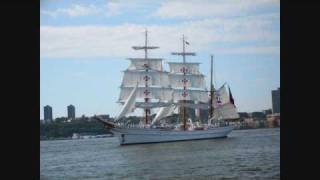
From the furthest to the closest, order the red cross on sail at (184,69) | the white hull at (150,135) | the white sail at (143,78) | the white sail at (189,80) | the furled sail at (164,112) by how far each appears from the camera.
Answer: the red cross on sail at (184,69) → the white sail at (189,80) → the furled sail at (164,112) → the white sail at (143,78) → the white hull at (150,135)

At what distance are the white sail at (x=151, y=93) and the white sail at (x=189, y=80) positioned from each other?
3.61 feet

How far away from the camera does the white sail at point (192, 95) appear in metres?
40.6

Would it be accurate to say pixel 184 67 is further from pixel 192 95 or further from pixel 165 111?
pixel 165 111

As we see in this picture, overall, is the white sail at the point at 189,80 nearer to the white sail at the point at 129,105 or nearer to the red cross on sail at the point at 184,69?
the red cross on sail at the point at 184,69

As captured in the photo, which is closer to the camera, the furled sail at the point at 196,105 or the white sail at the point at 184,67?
the furled sail at the point at 196,105

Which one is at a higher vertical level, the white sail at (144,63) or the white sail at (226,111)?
the white sail at (144,63)

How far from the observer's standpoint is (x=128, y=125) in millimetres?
37281

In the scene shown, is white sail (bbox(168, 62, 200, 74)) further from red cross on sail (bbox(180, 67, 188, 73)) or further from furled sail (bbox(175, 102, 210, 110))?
furled sail (bbox(175, 102, 210, 110))

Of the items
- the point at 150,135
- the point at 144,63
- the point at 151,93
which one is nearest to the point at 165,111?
the point at 151,93

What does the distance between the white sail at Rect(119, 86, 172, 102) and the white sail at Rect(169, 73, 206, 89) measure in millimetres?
1101
